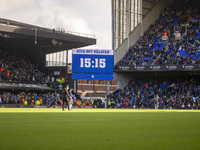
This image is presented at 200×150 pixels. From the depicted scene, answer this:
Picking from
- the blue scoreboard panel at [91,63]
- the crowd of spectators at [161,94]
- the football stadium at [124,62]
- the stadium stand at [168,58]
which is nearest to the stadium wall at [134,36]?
the football stadium at [124,62]

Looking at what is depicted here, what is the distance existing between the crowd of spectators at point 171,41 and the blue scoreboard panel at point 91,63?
6.90 metres

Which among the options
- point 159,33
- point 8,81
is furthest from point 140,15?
point 8,81

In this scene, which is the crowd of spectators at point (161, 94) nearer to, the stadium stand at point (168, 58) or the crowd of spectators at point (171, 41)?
the stadium stand at point (168, 58)

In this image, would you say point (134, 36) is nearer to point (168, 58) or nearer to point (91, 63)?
point (168, 58)

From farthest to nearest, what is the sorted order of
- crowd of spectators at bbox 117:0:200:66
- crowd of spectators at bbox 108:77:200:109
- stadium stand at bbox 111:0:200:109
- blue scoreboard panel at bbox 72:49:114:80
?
crowd of spectators at bbox 117:0:200:66 → stadium stand at bbox 111:0:200:109 → blue scoreboard panel at bbox 72:49:114:80 → crowd of spectators at bbox 108:77:200:109

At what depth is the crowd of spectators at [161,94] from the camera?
44062mm

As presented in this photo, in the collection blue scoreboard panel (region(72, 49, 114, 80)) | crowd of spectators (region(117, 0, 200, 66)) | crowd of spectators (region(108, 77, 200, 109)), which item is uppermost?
crowd of spectators (region(117, 0, 200, 66))

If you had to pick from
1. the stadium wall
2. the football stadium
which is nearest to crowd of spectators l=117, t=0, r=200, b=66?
the football stadium

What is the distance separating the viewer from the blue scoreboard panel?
4462 centimetres

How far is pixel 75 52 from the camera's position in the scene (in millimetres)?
44594

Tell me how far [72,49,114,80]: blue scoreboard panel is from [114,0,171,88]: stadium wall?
9157mm

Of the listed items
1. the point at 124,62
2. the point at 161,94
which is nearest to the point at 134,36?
the point at 124,62

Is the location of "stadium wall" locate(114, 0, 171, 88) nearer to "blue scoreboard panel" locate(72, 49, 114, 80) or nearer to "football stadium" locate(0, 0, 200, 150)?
"football stadium" locate(0, 0, 200, 150)

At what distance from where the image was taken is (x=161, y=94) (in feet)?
155
